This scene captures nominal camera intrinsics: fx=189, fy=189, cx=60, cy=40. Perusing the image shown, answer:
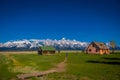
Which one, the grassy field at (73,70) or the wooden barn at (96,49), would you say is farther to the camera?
the wooden barn at (96,49)

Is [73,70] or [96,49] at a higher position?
[96,49]

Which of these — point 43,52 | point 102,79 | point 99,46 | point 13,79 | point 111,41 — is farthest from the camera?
point 111,41

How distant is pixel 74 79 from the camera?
27.2 meters

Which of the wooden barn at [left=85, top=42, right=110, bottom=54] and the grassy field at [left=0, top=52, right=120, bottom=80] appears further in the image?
A: the wooden barn at [left=85, top=42, right=110, bottom=54]

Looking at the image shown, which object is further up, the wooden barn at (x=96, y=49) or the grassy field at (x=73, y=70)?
the wooden barn at (x=96, y=49)

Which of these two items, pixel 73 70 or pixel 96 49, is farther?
pixel 96 49

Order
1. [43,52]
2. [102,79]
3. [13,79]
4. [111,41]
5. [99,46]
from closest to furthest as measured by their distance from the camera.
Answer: [102,79] < [13,79] < [99,46] < [43,52] < [111,41]

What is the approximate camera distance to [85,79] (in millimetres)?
27266

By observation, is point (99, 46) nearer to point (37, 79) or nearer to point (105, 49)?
point (105, 49)

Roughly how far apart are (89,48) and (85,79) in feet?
288

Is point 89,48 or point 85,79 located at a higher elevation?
point 89,48

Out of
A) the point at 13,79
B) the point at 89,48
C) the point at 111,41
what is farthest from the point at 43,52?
the point at 13,79

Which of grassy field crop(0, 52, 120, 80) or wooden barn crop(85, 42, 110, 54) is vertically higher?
wooden barn crop(85, 42, 110, 54)

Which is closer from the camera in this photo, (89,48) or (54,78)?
(54,78)
